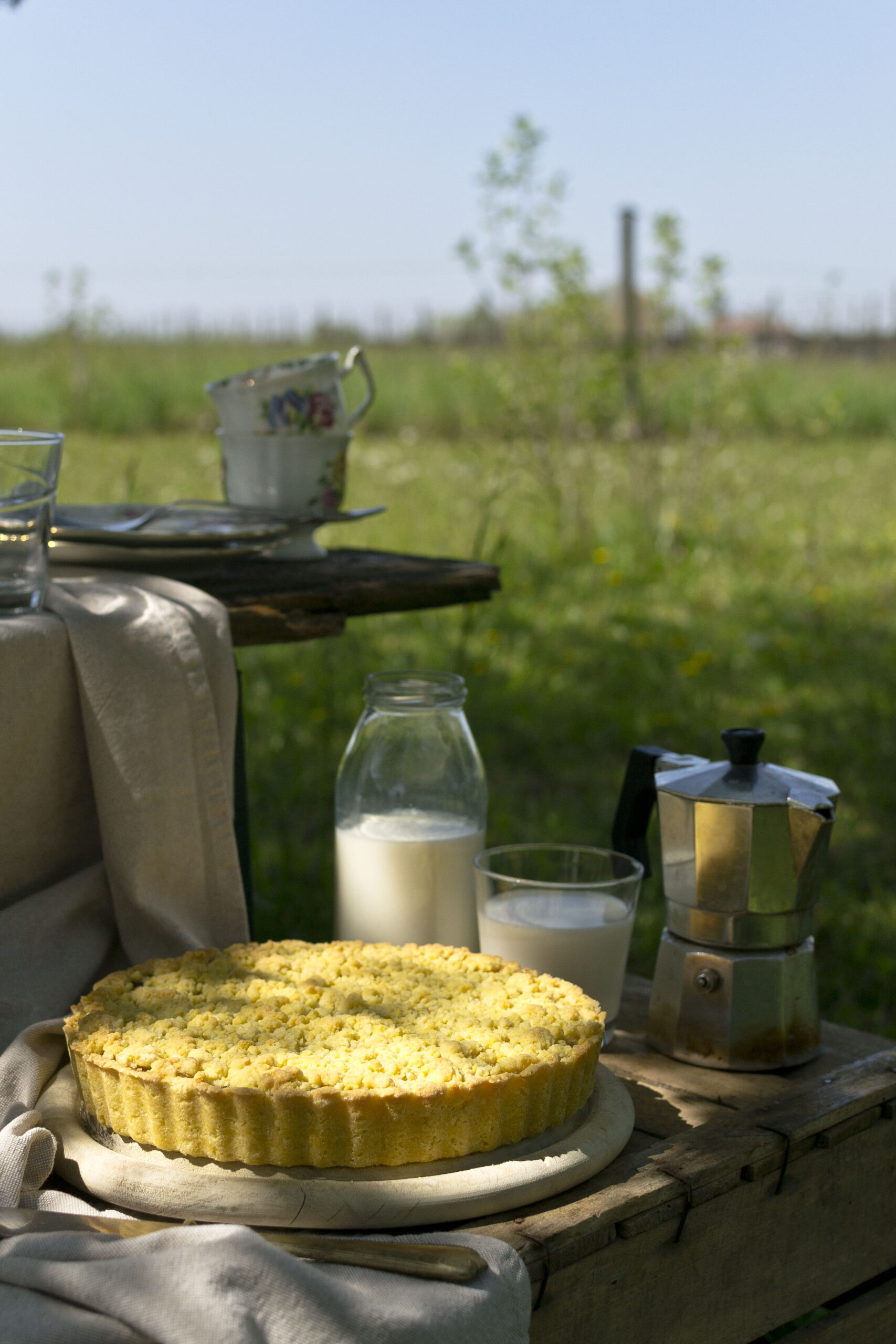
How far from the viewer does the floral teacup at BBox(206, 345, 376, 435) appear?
75.0 inches

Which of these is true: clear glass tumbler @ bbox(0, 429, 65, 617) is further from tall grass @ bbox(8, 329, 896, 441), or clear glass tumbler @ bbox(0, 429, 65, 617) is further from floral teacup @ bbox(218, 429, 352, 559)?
tall grass @ bbox(8, 329, 896, 441)

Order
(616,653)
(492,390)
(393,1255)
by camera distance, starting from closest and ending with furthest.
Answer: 1. (393,1255)
2. (616,653)
3. (492,390)

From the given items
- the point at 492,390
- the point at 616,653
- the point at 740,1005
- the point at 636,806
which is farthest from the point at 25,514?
the point at 492,390

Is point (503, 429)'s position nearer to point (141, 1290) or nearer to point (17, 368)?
point (141, 1290)

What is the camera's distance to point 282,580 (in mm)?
1748

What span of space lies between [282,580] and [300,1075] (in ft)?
2.59

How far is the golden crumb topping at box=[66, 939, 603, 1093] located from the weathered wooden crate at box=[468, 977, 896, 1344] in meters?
0.14

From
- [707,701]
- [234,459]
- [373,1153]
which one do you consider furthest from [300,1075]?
[707,701]

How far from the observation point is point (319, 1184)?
108cm

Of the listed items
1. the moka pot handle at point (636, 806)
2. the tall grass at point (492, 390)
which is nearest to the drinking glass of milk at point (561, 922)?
the moka pot handle at point (636, 806)

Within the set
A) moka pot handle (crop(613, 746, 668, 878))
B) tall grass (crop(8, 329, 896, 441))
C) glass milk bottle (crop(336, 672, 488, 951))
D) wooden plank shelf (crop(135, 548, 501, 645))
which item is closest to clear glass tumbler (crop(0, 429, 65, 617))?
wooden plank shelf (crop(135, 548, 501, 645))

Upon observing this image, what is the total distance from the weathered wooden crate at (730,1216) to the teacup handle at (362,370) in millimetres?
1023

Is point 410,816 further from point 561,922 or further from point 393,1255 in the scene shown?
point 393,1255

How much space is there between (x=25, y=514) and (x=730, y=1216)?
102 centimetres
